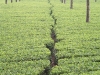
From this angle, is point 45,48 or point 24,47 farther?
point 24,47

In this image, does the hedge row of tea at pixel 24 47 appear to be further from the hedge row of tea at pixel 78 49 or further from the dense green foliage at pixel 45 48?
the hedge row of tea at pixel 78 49

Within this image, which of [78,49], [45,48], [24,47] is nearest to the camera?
[78,49]

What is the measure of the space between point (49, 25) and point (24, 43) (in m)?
9.26

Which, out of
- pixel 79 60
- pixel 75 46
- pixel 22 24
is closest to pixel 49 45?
pixel 75 46

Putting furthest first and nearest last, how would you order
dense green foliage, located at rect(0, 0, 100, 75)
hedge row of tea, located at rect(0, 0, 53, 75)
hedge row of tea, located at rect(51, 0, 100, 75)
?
hedge row of tea, located at rect(0, 0, 53, 75) → dense green foliage, located at rect(0, 0, 100, 75) → hedge row of tea, located at rect(51, 0, 100, 75)

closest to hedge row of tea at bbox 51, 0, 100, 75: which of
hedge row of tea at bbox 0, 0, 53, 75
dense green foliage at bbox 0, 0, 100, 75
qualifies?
dense green foliage at bbox 0, 0, 100, 75

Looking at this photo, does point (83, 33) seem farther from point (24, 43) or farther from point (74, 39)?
point (24, 43)

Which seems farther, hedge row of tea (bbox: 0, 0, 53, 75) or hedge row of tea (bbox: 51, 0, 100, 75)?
hedge row of tea (bbox: 0, 0, 53, 75)

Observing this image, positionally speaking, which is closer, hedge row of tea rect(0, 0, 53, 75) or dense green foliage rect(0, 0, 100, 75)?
dense green foliage rect(0, 0, 100, 75)

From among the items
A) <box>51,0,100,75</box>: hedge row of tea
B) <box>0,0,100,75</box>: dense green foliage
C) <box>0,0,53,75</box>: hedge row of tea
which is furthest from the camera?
<box>0,0,53,75</box>: hedge row of tea

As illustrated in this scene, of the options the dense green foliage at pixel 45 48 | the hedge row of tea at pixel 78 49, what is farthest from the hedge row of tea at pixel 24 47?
the hedge row of tea at pixel 78 49

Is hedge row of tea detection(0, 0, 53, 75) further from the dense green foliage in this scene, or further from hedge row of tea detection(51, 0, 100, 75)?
hedge row of tea detection(51, 0, 100, 75)

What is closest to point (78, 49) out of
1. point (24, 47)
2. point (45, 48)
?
point (45, 48)

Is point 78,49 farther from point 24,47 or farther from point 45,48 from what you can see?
point 24,47
